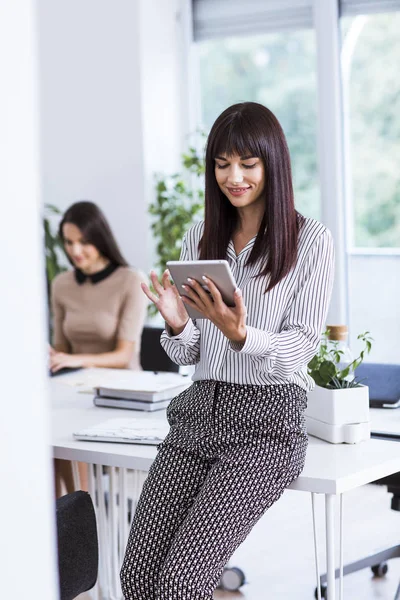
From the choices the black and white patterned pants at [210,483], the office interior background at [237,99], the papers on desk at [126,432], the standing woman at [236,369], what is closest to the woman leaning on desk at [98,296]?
the office interior background at [237,99]

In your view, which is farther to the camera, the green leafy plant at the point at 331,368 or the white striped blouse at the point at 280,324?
the green leafy plant at the point at 331,368

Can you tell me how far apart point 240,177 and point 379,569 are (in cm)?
160

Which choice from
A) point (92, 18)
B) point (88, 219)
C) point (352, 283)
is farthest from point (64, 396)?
point (92, 18)

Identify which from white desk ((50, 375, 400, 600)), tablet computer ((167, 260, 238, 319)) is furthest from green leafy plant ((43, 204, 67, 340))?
tablet computer ((167, 260, 238, 319))

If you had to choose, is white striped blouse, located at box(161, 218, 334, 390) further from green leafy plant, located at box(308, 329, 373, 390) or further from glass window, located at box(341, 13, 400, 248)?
glass window, located at box(341, 13, 400, 248)

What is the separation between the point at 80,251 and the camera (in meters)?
3.44

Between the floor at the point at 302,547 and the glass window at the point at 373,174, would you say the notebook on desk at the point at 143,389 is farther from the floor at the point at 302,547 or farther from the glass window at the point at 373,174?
the glass window at the point at 373,174

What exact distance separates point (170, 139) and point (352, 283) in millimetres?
1235

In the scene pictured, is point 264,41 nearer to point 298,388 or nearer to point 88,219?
point 88,219

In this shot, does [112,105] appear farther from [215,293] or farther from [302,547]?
[215,293]

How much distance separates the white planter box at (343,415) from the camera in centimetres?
194

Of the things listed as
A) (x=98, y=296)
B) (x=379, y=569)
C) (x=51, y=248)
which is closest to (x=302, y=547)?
(x=379, y=569)

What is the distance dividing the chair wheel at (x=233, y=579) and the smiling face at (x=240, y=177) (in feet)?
4.52

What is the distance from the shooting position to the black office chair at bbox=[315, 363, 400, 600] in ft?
7.60
